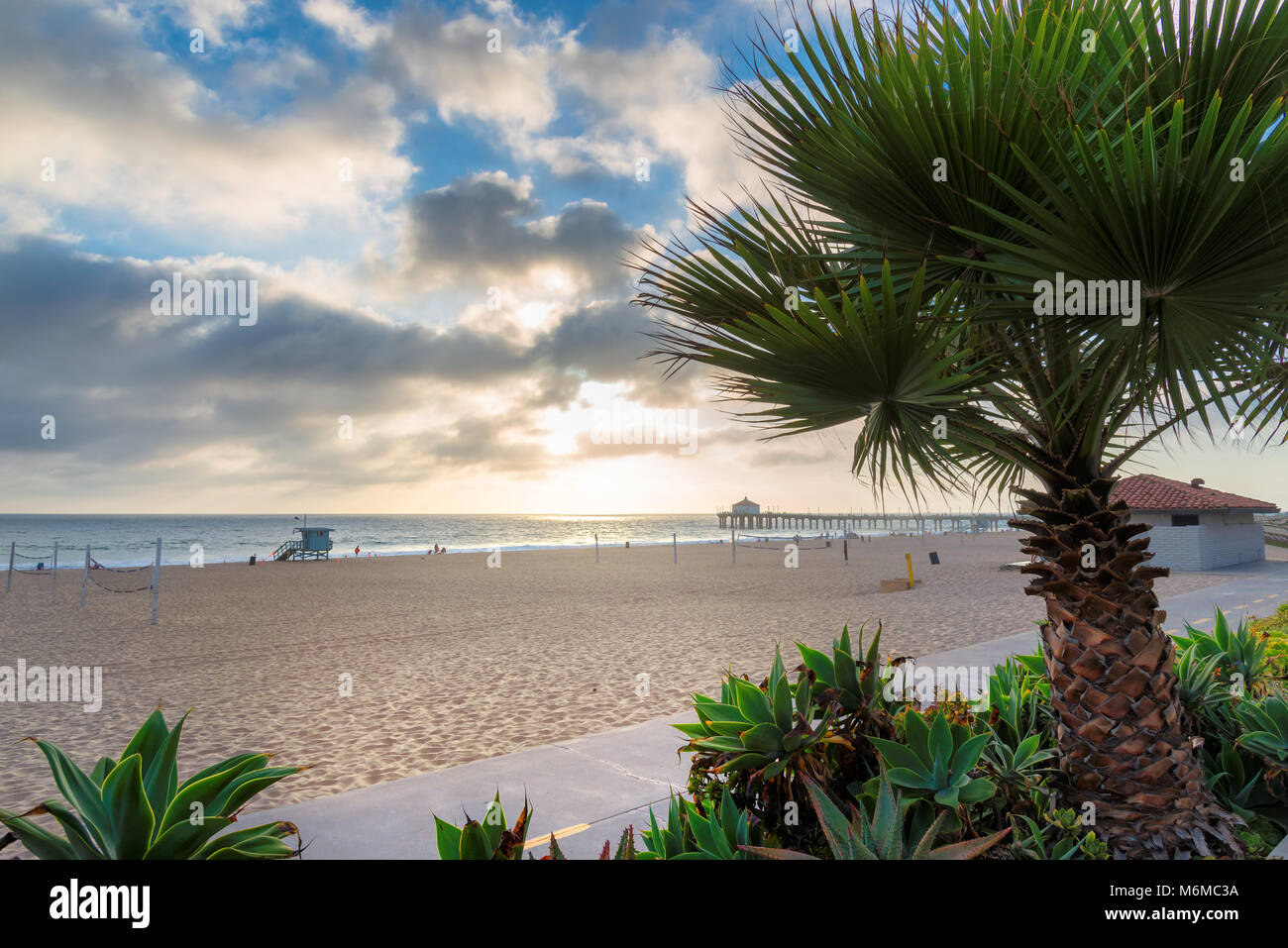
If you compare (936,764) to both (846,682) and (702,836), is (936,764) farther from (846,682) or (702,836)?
(702,836)

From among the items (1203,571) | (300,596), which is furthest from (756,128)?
(1203,571)

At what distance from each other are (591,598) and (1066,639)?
59.5 ft

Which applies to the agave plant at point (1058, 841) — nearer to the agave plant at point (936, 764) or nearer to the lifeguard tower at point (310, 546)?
the agave plant at point (936, 764)

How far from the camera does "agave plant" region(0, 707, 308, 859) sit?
184 centimetres

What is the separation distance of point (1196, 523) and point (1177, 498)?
1.14 meters

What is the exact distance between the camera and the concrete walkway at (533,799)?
146 inches

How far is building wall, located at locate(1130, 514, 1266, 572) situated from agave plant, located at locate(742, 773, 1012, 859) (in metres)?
27.1

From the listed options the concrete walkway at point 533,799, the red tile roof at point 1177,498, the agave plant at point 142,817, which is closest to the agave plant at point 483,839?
the agave plant at point 142,817

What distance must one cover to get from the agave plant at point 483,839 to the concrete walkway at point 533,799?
1.67m

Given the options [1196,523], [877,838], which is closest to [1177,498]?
[1196,523]

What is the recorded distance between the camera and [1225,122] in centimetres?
317

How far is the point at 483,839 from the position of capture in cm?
190

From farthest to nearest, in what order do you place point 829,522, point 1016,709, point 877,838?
1. point 829,522
2. point 1016,709
3. point 877,838

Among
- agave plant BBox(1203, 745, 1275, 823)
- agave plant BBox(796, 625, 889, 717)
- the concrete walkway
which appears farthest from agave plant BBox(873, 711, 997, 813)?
agave plant BBox(1203, 745, 1275, 823)
